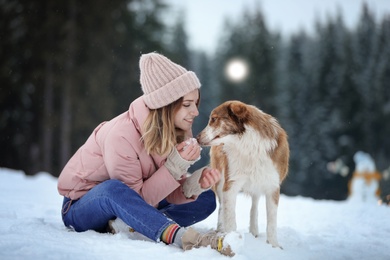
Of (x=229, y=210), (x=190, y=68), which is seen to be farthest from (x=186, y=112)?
(x=190, y=68)

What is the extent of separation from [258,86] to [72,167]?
84.3ft

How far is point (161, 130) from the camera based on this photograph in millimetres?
3529

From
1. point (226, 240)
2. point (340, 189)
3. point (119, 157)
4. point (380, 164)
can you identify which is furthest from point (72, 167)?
point (380, 164)

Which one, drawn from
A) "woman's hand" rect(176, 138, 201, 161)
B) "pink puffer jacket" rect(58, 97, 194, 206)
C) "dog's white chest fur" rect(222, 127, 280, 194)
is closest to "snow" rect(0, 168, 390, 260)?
"pink puffer jacket" rect(58, 97, 194, 206)

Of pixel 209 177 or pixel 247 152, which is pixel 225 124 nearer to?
pixel 247 152

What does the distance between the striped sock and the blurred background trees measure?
51.7 feet

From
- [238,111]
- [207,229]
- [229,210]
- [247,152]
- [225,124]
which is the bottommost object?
[207,229]

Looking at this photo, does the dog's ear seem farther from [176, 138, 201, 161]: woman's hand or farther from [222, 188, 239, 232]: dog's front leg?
[176, 138, 201, 161]: woman's hand

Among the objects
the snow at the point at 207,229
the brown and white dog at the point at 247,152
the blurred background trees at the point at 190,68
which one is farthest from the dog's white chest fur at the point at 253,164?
the blurred background trees at the point at 190,68

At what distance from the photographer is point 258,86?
94.2 ft

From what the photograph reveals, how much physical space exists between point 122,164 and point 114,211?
36 centimetres

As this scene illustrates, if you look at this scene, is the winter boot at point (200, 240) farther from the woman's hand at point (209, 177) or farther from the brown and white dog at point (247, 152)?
the brown and white dog at point (247, 152)

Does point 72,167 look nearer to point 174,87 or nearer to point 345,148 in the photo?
point 174,87

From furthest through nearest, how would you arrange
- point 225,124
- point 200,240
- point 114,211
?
point 225,124
point 114,211
point 200,240
